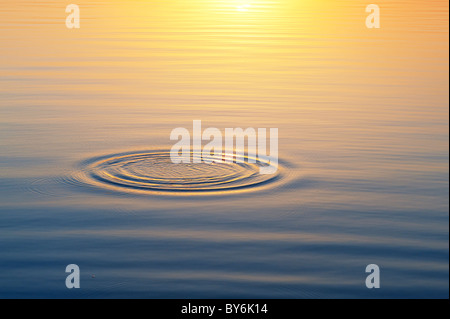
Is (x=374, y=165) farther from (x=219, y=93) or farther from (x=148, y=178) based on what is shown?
(x=219, y=93)

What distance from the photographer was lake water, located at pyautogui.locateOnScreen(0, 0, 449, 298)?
8586mm

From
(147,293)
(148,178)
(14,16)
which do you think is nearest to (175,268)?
(147,293)

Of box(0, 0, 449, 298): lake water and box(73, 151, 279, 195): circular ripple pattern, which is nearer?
box(0, 0, 449, 298): lake water

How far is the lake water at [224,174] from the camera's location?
338 inches

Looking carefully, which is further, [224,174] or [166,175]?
[224,174]

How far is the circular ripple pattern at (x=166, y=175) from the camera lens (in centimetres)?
1127

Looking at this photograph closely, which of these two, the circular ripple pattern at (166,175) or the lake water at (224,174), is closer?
the lake water at (224,174)

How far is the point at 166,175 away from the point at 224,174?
100cm

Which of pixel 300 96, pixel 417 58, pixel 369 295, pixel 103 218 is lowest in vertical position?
pixel 369 295

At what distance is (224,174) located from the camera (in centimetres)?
1191

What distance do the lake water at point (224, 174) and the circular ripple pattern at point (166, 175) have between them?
0.14 ft

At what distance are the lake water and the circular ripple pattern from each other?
0.14 feet

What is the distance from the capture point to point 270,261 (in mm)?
8898

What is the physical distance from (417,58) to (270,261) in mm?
17060
